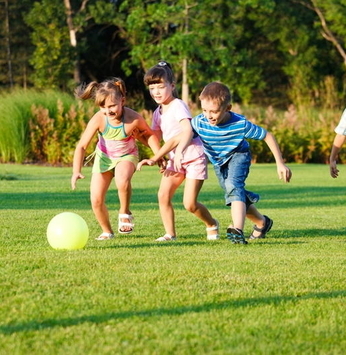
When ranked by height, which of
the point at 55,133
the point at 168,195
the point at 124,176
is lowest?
the point at 55,133

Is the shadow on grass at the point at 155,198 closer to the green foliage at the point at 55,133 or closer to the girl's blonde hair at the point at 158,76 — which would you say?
the girl's blonde hair at the point at 158,76

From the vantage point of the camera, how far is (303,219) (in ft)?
34.2

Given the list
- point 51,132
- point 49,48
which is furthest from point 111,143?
point 49,48

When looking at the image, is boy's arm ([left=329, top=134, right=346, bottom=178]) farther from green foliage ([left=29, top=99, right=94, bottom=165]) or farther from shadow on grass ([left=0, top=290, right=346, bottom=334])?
green foliage ([left=29, top=99, right=94, bottom=165])

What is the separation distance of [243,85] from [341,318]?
41887 millimetres

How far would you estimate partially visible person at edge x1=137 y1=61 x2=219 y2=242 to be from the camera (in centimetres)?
798

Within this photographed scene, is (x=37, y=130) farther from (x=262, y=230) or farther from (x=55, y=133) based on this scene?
(x=262, y=230)

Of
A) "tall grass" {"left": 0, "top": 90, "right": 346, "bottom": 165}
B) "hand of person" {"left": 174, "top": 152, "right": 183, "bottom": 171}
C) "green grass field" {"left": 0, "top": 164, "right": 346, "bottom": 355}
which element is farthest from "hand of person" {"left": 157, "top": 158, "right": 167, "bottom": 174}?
"tall grass" {"left": 0, "top": 90, "right": 346, "bottom": 165}

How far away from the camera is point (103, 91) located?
798 cm

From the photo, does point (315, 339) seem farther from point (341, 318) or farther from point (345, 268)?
point (345, 268)

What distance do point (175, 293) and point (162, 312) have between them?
499 millimetres

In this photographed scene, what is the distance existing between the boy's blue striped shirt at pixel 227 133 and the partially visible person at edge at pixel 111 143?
486mm

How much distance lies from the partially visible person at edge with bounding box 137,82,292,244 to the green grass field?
35 centimetres

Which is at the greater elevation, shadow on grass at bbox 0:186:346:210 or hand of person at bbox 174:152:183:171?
hand of person at bbox 174:152:183:171
